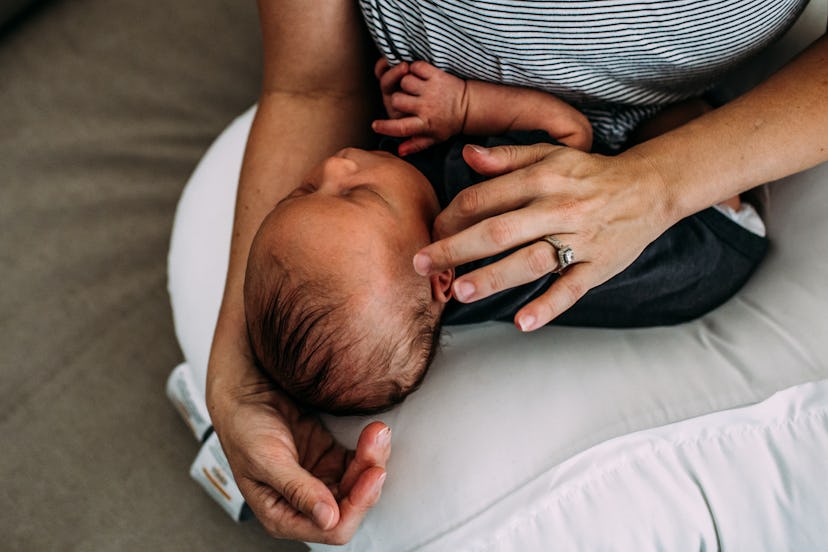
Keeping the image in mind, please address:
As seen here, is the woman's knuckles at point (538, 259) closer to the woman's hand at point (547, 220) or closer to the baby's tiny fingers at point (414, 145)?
the woman's hand at point (547, 220)

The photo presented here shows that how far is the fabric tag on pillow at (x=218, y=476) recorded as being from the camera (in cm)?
113

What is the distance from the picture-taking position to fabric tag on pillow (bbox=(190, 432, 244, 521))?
3.70 feet

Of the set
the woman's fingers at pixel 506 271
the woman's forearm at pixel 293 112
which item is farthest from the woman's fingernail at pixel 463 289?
the woman's forearm at pixel 293 112

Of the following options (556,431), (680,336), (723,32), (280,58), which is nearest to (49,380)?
(280,58)

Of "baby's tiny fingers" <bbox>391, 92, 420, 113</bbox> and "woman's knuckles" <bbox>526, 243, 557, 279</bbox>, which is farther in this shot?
"baby's tiny fingers" <bbox>391, 92, 420, 113</bbox>

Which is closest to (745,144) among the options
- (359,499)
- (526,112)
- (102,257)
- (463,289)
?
(526,112)

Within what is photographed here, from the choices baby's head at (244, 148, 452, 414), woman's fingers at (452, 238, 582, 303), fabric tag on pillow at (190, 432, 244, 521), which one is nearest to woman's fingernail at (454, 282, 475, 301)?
woman's fingers at (452, 238, 582, 303)

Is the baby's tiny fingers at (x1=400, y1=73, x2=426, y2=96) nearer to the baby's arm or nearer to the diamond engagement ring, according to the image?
the baby's arm

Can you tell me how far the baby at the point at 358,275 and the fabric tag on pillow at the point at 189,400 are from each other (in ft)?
1.10

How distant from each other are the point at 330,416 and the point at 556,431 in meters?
0.30

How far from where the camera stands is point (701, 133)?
0.82 metres

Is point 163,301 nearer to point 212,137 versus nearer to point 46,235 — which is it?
point 46,235

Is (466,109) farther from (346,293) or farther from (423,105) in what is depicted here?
→ (346,293)

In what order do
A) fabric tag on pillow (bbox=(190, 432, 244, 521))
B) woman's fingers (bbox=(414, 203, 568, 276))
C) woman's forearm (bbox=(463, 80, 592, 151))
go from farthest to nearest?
fabric tag on pillow (bbox=(190, 432, 244, 521)) < woman's forearm (bbox=(463, 80, 592, 151)) < woman's fingers (bbox=(414, 203, 568, 276))
